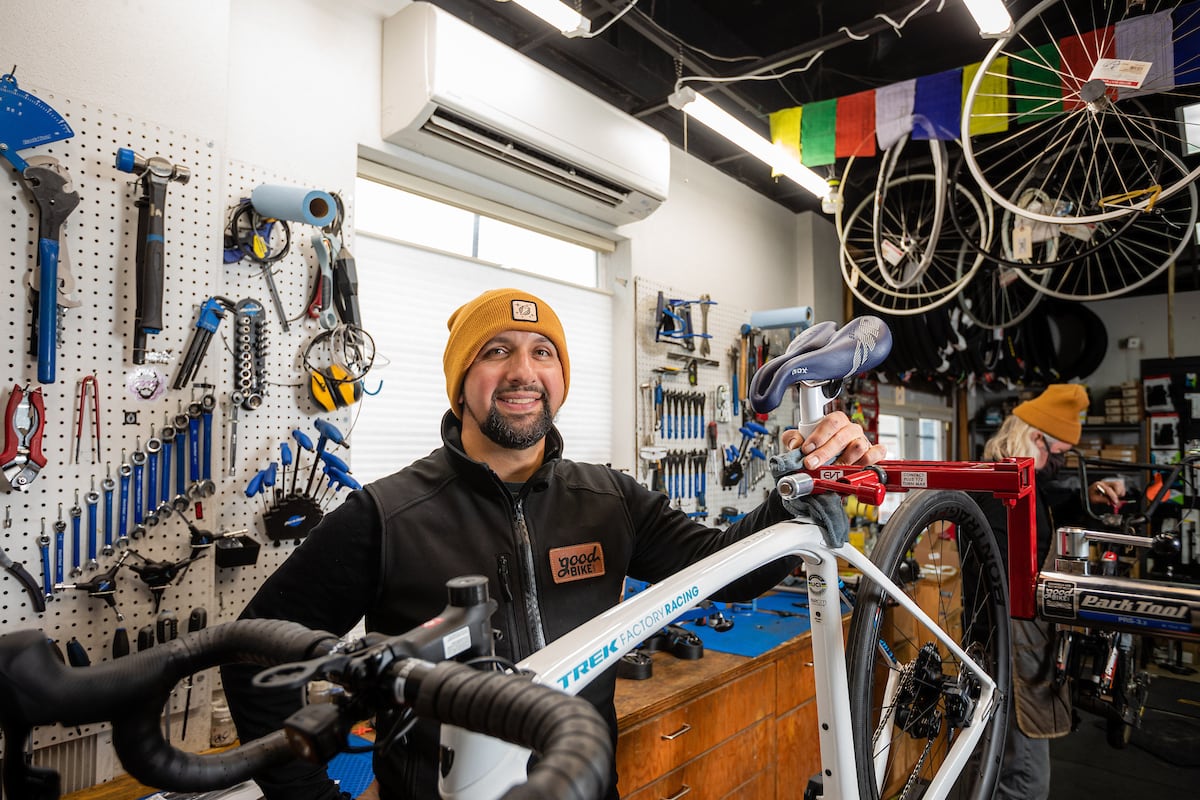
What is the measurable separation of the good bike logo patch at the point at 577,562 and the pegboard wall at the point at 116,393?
104cm

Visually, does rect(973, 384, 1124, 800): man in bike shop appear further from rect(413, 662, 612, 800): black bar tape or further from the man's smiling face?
rect(413, 662, 612, 800): black bar tape

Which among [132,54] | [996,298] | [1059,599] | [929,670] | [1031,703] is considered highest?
[996,298]

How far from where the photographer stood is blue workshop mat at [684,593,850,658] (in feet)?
7.77

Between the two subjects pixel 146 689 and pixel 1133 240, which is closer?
pixel 146 689

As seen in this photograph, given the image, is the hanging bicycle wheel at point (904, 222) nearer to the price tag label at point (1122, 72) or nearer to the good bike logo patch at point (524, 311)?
the price tag label at point (1122, 72)

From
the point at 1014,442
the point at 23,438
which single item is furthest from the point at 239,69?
the point at 1014,442

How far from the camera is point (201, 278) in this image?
1.73m

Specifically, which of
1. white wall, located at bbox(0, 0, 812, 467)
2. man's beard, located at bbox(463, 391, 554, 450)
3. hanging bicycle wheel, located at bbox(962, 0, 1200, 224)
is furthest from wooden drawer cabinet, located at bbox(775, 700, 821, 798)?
hanging bicycle wheel, located at bbox(962, 0, 1200, 224)

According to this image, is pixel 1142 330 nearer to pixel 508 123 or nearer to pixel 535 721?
pixel 508 123

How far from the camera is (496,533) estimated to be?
3.99ft

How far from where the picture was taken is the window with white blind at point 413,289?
2.42 meters

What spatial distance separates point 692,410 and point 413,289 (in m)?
1.72

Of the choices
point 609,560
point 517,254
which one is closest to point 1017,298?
point 517,254

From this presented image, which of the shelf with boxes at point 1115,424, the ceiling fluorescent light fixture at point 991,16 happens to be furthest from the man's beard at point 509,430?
the shelf with boxes at point 1115,424
